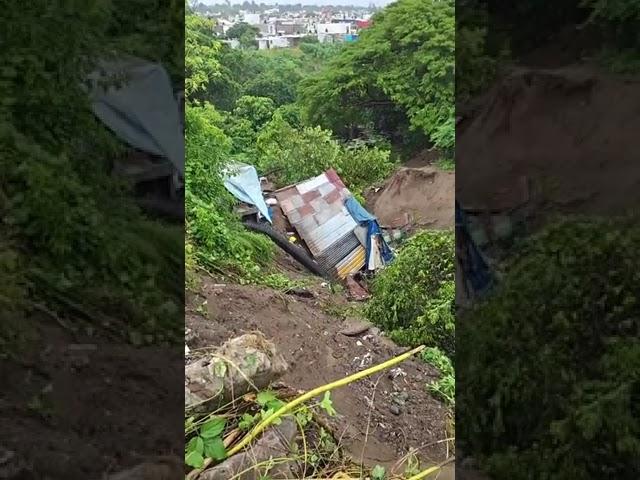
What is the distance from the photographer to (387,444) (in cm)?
231

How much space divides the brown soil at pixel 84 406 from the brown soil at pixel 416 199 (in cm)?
81

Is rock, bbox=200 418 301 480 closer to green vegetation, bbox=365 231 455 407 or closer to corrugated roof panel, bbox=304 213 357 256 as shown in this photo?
green vegetation, bbox=365 231 455 407

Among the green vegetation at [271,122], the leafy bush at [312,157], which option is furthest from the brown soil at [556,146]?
the leafy bush at [312,157]

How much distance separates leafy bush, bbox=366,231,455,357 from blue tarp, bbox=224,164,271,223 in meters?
0.44

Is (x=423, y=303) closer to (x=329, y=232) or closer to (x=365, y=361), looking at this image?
(x=365, y=361)

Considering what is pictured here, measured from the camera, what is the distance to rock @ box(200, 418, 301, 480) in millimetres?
2178

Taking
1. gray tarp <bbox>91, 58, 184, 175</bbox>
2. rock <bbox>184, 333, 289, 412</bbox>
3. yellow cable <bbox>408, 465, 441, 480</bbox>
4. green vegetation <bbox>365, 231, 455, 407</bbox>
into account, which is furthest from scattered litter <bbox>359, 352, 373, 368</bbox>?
gray tarp <bbox>91, 58, 184, 175</bbox>

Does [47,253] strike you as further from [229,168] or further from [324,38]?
[324,38]

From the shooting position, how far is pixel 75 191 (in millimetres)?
2102

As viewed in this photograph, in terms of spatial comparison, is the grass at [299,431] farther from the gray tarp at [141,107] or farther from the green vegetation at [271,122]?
the gray tarp at [141,107]

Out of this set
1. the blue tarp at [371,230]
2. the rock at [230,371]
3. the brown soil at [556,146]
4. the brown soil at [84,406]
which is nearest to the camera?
the brown soil at [84,406]

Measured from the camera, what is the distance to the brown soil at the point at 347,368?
→ 231 cm

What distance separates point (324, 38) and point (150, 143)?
730mm

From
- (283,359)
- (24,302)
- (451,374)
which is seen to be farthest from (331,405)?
(24,302)
